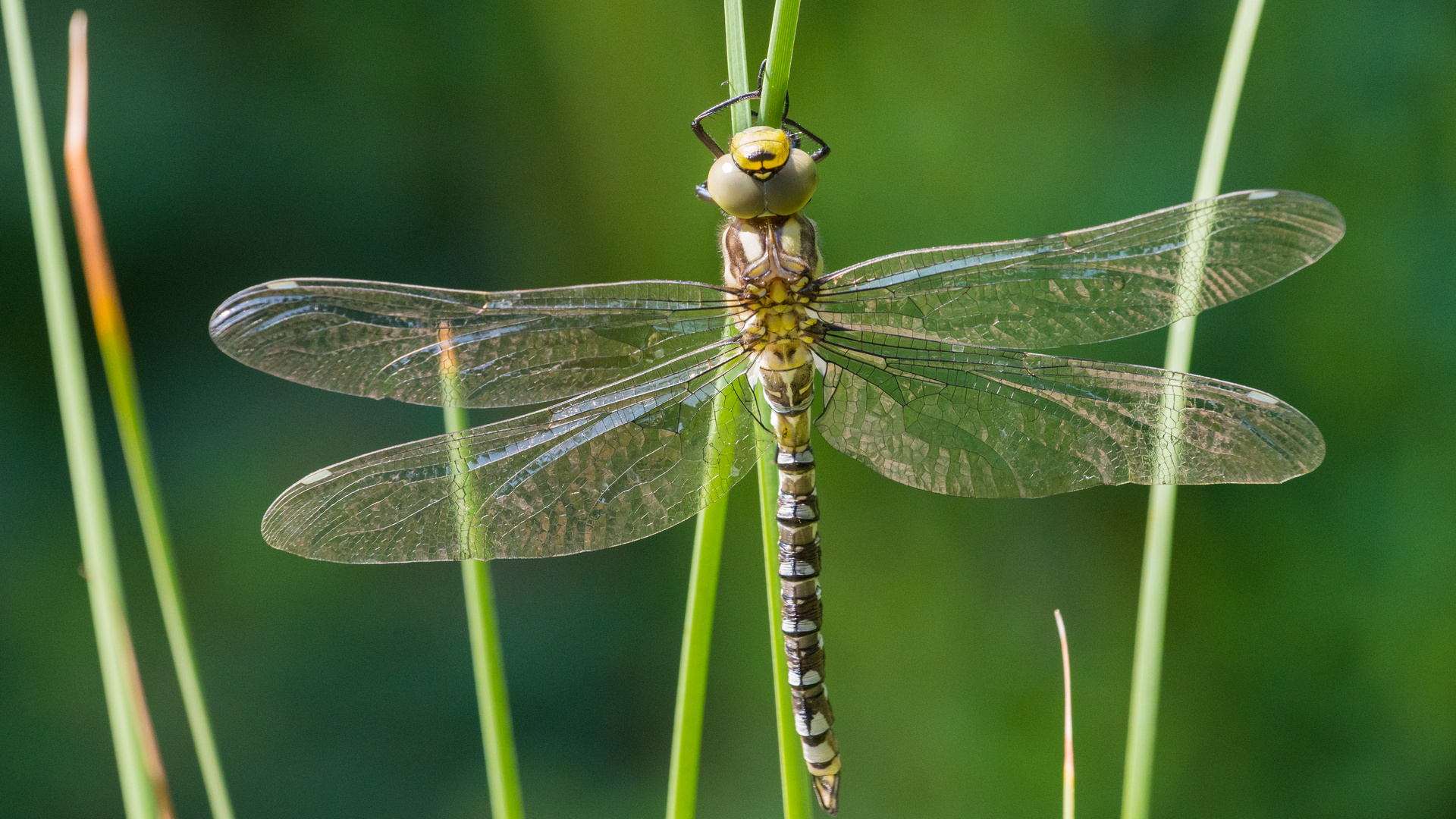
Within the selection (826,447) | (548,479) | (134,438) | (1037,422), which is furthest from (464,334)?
(826,447)

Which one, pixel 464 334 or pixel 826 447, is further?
pixel 826 447

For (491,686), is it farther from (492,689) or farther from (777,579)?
(777,579)

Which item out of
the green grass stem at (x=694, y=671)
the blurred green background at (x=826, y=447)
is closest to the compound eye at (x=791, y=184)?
the green grass stem at (x=694, y=671)

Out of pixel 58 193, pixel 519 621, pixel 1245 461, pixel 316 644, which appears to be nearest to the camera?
pixel 1245 461

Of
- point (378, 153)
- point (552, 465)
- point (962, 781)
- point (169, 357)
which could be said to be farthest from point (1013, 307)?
point (169, 357)

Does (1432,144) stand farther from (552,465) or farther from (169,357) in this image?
(169,357)

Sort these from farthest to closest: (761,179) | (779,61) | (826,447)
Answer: (826,447)
(761,179)
(779,61)

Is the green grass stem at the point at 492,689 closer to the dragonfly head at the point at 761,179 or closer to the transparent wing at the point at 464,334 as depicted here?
the transparent wing at the point at 464,334
